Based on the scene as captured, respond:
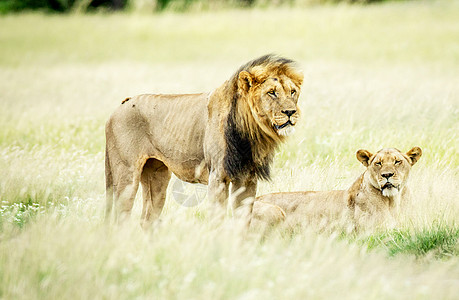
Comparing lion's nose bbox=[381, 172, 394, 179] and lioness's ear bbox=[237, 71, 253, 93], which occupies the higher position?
lioness's ear bbox=[237, 71, 253, 93]

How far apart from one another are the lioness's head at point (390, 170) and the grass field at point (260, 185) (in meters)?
0.28

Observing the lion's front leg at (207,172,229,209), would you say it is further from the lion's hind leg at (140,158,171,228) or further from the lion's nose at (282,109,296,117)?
the lion's hind leg at (140,158,171,228)

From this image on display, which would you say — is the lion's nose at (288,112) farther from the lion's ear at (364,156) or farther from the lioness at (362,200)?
the lion's ear at (364,156)

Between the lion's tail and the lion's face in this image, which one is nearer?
the lion's face

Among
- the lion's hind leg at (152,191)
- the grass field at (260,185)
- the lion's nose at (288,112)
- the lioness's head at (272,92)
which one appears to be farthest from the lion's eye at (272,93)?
the lion's hind leg at (152,191)

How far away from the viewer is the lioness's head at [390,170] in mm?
5957

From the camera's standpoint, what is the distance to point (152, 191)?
20.0 feet

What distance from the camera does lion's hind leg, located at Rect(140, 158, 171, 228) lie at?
607cm

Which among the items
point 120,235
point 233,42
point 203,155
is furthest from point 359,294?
point 233,42

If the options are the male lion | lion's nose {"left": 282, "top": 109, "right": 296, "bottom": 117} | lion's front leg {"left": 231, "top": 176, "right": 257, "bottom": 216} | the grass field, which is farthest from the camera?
lion's front leg {"left": 231, "top": 176, "right": 257, "bottom": 216}

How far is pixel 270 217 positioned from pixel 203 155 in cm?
95

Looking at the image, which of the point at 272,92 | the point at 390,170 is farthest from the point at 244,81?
the point at 390,170

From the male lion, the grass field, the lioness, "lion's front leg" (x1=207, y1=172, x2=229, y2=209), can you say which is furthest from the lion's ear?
"lion's front leg" (x1=207, y1=172, x2=229, y2=209)

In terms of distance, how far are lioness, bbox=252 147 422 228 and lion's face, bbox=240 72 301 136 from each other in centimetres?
118
